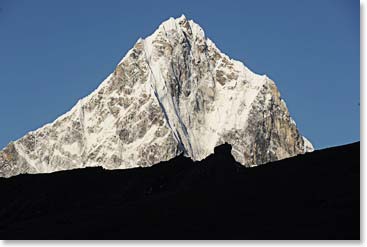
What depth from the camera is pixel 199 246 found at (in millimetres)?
43000

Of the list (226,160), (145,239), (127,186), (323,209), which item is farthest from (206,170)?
(145,239)

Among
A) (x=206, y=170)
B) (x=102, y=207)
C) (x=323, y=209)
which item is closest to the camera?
(x=323, y=209)

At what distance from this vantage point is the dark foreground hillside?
50.5m

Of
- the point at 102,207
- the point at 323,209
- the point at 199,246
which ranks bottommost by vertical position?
the point at 199,246

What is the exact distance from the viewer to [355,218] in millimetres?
45438

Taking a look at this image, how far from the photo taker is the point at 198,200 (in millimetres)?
65125

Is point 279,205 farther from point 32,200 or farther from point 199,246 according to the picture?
point 32,200

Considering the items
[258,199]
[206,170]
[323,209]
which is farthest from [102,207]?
[323,209]

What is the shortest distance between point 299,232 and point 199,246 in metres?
6.19

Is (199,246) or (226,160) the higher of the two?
(226,160)

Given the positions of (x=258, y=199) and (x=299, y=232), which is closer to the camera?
(x=299, y=232)

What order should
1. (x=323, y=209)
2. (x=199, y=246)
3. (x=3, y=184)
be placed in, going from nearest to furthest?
(x=199, y=246) < (x=323, y=209) < (x=3, y=184)

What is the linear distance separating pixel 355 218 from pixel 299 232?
3065 millimetres

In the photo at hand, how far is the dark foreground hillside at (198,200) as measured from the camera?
50.5 meters
